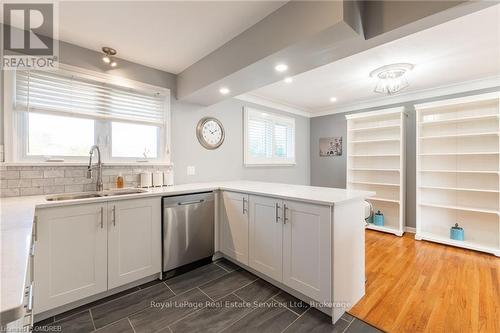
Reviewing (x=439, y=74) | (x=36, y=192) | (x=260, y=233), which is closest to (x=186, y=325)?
(x=260, y=233)

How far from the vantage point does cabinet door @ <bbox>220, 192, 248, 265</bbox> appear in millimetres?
2502

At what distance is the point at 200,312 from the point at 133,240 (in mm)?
930

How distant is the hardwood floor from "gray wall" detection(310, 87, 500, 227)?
1.05 m

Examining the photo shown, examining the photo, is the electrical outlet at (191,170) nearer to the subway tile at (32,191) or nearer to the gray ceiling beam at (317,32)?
the gray ceiling beam at (317,32)

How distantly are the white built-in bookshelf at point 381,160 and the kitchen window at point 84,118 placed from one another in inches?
141

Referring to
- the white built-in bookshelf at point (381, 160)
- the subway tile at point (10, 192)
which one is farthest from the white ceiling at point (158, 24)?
the white built-in bookshelf at point (381, 160)

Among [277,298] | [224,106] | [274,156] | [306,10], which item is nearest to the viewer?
[306,10]

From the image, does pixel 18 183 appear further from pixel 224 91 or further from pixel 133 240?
pixel 224 91

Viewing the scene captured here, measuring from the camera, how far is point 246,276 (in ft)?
8.20

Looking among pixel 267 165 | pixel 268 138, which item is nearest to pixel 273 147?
pixel 268 138

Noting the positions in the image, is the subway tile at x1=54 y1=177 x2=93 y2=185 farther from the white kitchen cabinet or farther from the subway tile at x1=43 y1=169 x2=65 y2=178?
the white kitchen cabinet

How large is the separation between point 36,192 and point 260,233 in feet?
7.26

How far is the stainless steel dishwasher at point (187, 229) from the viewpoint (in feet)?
7.86

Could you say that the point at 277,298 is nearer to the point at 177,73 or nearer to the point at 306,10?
the point at 306,10
